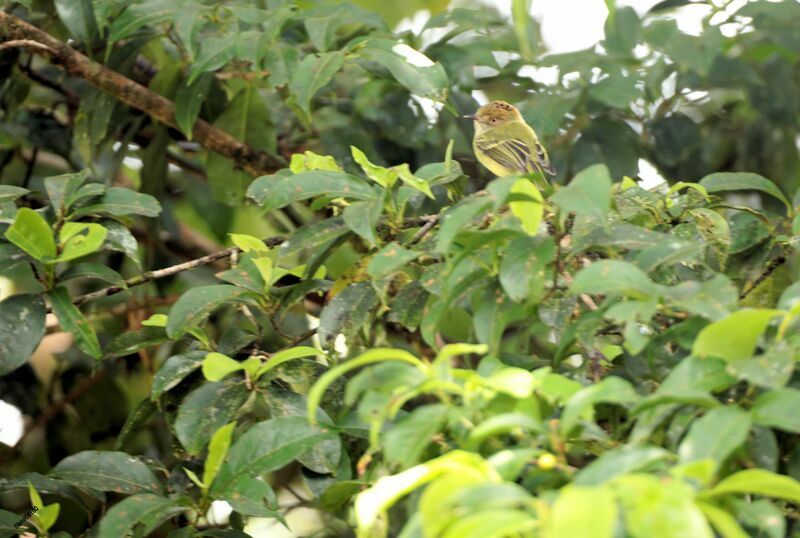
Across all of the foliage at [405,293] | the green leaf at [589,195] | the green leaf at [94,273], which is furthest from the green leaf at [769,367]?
the green leaf at [94,273]

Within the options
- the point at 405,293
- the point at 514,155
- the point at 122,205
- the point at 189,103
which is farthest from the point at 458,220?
the point at 514,155

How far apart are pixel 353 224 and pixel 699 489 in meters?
0.72

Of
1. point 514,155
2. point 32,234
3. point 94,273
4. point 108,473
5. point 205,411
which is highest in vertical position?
point 32,234

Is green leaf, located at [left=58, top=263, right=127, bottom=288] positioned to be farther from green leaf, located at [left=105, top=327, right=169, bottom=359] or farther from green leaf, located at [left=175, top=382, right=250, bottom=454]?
green leaf, located at [left=175, top=382, right=250, bottom=454]

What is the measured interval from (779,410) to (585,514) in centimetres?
38

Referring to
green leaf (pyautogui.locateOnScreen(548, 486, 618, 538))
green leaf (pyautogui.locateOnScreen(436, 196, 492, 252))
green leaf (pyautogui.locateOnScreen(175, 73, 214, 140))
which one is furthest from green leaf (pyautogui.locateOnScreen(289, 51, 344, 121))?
green leaf (pyautogui.locateOnScreen(548, 486, 618, 538))

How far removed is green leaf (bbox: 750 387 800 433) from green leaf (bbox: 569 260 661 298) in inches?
7.0

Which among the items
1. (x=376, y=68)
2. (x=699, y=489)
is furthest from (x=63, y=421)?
(x=699, y=489)

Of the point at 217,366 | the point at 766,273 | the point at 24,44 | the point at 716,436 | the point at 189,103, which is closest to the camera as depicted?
the point at 716,436

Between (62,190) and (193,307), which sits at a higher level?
(62,190)

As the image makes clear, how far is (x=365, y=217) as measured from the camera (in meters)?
1.58

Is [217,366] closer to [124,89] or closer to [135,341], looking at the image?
[135,341]

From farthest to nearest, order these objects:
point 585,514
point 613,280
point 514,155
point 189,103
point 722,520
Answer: point 514,155 → point 189,103 → point 613,280 → point 722,520 → point 585,514

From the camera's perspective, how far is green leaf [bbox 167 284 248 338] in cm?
164
